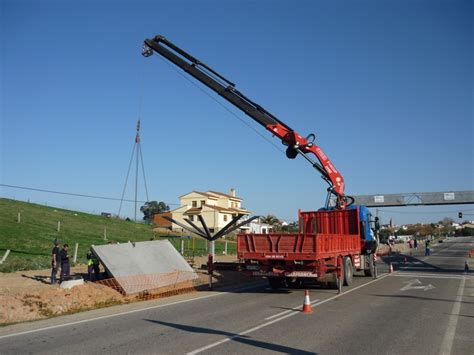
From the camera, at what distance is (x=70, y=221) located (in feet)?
152

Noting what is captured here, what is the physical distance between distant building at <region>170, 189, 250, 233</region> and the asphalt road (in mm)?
53324

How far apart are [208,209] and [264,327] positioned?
60836mm

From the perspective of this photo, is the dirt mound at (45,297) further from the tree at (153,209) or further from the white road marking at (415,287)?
the tree at (153,209)

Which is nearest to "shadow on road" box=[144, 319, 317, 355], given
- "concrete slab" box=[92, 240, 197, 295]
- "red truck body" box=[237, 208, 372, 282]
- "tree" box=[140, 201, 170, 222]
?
"red truck body" box=[237, 208, 372, 282]

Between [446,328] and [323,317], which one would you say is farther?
[323,317]

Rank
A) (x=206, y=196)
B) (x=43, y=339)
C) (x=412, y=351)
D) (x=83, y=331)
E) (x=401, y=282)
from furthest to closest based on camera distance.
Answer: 1. (x=206, y=196)
2. (x=401, y=282)
3. (x=83, y=331)
4. (x=43, y=339)
5. (x=412, y=351)

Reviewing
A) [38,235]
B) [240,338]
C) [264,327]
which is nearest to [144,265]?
[264,327]

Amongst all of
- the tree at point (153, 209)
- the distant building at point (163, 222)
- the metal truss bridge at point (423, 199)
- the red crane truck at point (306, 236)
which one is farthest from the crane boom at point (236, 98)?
the tree at point (153, 209)

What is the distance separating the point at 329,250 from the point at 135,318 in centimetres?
721

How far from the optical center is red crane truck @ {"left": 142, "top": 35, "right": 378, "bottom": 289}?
14.6 meters

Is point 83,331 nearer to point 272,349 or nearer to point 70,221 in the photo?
point 272,349

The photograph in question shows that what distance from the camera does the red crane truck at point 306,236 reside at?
14.6 m

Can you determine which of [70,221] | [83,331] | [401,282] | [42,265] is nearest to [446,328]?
[83,331]

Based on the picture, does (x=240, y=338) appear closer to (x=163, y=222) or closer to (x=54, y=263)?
(x=54, y=263)
